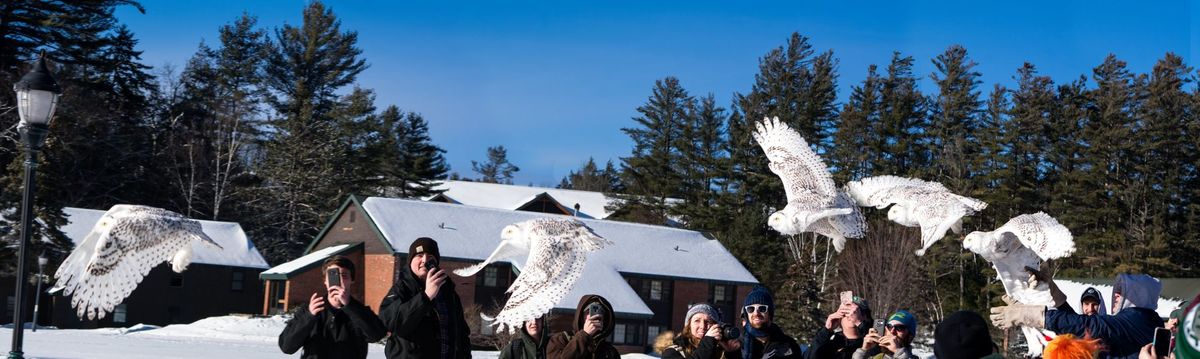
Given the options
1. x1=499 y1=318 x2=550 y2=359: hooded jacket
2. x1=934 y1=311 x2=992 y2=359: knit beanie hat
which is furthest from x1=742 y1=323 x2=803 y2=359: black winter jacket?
x1=934 y1=311 x2=992 y2=359: knit beanie hat

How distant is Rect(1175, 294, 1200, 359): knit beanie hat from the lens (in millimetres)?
2791

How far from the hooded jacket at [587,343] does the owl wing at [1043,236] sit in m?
4.64

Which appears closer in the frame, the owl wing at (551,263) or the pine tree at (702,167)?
the owl wing at (551,263)

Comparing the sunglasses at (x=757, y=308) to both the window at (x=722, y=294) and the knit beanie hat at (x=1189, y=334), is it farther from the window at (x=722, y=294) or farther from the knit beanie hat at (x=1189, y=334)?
the window at (x=722, y=294)

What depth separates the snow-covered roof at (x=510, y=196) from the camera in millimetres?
73562

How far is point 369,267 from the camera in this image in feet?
148

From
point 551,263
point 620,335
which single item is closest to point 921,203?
point 551,263

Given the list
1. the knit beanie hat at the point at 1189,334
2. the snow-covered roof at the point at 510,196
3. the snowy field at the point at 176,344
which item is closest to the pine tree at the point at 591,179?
the snow-covered roof at the point at 510,196

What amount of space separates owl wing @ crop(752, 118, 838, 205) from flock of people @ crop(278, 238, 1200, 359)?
190 inches

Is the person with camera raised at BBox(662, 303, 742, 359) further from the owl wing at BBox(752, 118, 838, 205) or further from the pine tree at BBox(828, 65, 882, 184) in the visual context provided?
the pine tree at BBox(828, 65, 882, 184)

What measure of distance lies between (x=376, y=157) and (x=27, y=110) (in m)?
57.4

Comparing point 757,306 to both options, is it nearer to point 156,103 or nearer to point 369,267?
point 369,267

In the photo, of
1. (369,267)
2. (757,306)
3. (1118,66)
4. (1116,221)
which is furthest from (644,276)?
(757,306)

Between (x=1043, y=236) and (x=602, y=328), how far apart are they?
499 cm
